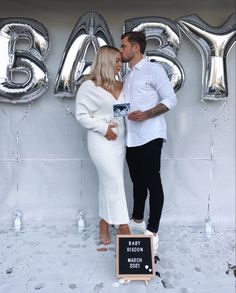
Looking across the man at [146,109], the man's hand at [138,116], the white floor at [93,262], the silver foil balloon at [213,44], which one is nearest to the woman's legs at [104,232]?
the white floor at [93,262]

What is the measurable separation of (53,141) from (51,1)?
Result: 97cm

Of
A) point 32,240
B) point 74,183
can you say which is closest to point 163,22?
point 74,183

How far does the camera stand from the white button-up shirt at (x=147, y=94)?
69.2 inches

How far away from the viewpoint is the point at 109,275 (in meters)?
1.72

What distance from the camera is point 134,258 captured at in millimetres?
1661

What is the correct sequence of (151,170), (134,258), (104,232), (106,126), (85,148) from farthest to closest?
(85,148) → (104,232) → (151,170) → (106,126) → (134,258)

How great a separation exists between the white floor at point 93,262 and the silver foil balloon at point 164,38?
107cm

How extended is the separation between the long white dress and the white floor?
31 centimetres

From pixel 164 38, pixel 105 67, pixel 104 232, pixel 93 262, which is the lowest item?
pixel 93 262

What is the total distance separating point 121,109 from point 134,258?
2.63 feet

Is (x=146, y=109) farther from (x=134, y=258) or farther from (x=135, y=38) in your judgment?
(x=134, y=258)

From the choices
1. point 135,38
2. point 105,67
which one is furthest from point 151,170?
point 135,38

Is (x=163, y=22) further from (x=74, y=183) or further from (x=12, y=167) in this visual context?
(x=12, y=167)

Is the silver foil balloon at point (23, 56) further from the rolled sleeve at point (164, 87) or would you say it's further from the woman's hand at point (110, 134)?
the rolled sleeve at point (164, 87)
